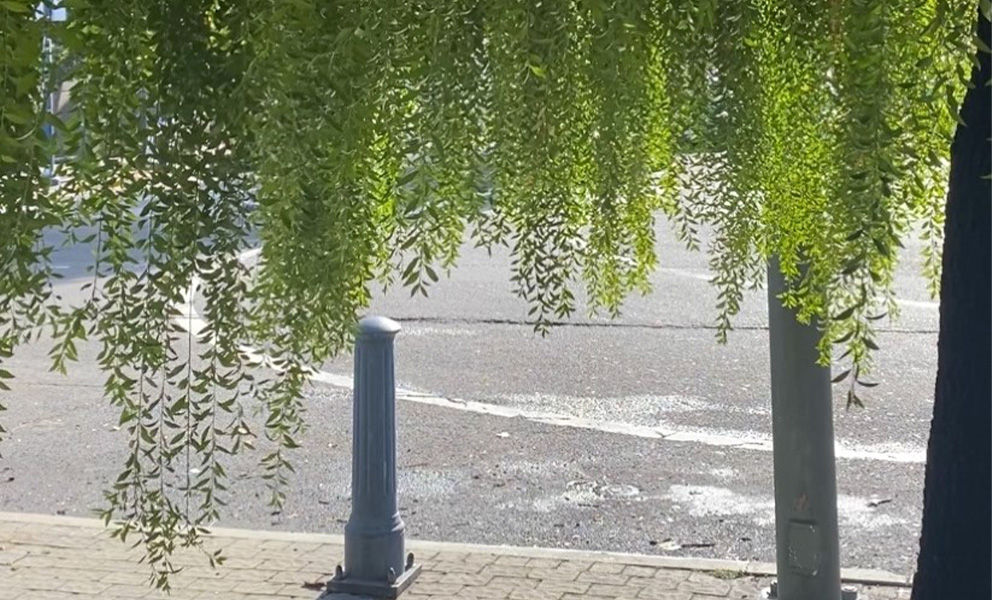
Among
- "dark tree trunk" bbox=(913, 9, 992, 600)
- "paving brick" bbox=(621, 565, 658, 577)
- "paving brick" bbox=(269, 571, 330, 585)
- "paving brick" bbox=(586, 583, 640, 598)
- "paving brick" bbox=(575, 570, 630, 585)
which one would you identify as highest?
"dark tree trunk" bbox=(913, 9, 992, 600)

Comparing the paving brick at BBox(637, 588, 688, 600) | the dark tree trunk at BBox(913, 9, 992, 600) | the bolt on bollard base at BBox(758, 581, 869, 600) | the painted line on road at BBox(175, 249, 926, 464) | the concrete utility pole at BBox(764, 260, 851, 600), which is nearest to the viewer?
the dark tree trunk at BBox(913, 9, 992, 600)

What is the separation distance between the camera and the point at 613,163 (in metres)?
1.47

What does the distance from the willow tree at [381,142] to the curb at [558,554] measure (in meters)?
2.90

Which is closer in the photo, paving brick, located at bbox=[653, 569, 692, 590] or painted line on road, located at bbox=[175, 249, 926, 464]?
paving brick, located at bbox=[653, 569, 692, 590]

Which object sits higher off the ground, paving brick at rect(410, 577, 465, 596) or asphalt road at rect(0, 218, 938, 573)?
asphalt road at rect(0, 218, 938, 573)

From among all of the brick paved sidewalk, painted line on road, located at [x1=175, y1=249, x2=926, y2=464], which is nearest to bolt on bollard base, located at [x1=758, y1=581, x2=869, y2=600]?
the brick paved sidewalk

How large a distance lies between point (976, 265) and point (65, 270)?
979cm

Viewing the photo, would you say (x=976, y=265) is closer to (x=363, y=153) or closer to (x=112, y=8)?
(x=363, y=153)

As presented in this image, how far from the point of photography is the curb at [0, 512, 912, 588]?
4203 mm

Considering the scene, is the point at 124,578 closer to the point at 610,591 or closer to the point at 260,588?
the point at 260,588

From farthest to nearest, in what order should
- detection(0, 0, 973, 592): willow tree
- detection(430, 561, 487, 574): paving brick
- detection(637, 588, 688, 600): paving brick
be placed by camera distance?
detection(430, 561, 487, 574): paving brick < detection(637, 588, 688, 600): paving brick < detection(0, 0, 973, 592): willow tree

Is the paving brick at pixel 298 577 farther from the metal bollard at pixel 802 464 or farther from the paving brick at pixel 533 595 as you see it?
the metal bollard at pixel 802 464

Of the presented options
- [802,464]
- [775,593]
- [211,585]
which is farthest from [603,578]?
[211,585]

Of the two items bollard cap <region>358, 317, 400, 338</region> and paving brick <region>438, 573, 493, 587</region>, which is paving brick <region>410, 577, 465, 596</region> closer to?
paving brick <region>438, 573, 493, 587</region>
